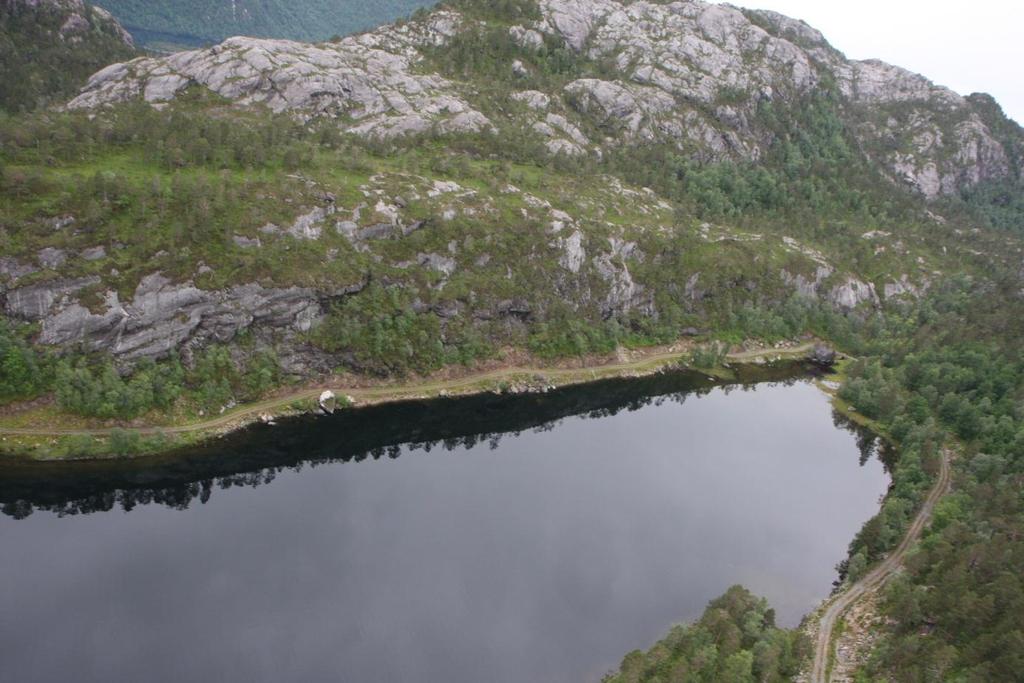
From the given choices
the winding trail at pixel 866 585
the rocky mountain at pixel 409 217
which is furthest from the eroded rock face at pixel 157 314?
the winding trail at pixel 866 585

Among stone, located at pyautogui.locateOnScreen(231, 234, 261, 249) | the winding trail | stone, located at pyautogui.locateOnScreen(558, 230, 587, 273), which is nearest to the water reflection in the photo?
the winding trail

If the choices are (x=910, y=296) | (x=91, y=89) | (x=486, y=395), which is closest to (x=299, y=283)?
(x=486, y=395)

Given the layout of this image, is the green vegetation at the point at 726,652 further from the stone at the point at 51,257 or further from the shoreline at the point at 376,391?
the stone at the point at 51,257

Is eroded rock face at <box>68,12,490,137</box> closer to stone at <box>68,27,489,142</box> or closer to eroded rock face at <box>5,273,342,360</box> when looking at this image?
stone at <box>68,27,489,142</box>

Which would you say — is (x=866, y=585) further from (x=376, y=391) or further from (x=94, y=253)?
(x=94, y=253)

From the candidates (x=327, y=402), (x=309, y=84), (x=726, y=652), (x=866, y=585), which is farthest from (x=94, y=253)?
(x=866, y=585)

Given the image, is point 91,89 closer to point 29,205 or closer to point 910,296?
point 29,205
